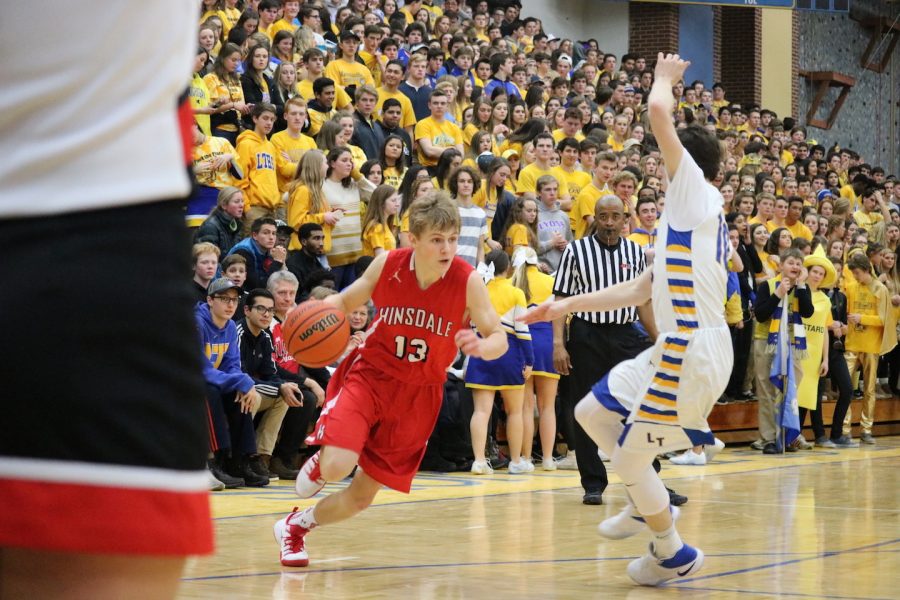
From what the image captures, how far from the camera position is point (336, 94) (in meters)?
13.2

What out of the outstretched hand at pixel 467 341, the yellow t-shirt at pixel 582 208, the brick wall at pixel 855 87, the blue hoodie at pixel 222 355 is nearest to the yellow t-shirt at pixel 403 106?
the yellow t-shirt at pixel 582 208

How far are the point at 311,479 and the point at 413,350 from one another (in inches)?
29.8

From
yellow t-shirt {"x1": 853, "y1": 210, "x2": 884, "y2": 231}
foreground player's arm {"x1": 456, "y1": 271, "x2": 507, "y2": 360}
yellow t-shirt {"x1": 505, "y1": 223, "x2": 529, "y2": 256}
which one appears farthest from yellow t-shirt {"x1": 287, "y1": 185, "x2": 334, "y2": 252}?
yellow t-shirt {"x1": 853, "y1": 210, "x2": 884, "y2": 231}

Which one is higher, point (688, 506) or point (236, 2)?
point (236, 2)

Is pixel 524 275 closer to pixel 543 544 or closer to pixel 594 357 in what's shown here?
pixel 594 357

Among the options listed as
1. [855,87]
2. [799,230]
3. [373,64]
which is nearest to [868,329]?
[799,230]

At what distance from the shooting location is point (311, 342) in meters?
5.42

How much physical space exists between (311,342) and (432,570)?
1191 mm

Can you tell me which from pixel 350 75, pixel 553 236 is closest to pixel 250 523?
pixel 553 236

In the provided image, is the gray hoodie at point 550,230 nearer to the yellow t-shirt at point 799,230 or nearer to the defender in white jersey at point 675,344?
the yellow t-shirt at point 799,230

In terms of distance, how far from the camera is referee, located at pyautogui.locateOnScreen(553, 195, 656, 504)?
841cm

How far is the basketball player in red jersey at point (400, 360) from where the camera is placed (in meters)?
5.56

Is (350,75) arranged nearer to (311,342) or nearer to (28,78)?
(311,342)

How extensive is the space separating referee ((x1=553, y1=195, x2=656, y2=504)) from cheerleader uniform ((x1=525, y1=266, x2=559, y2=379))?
89.9 inches
